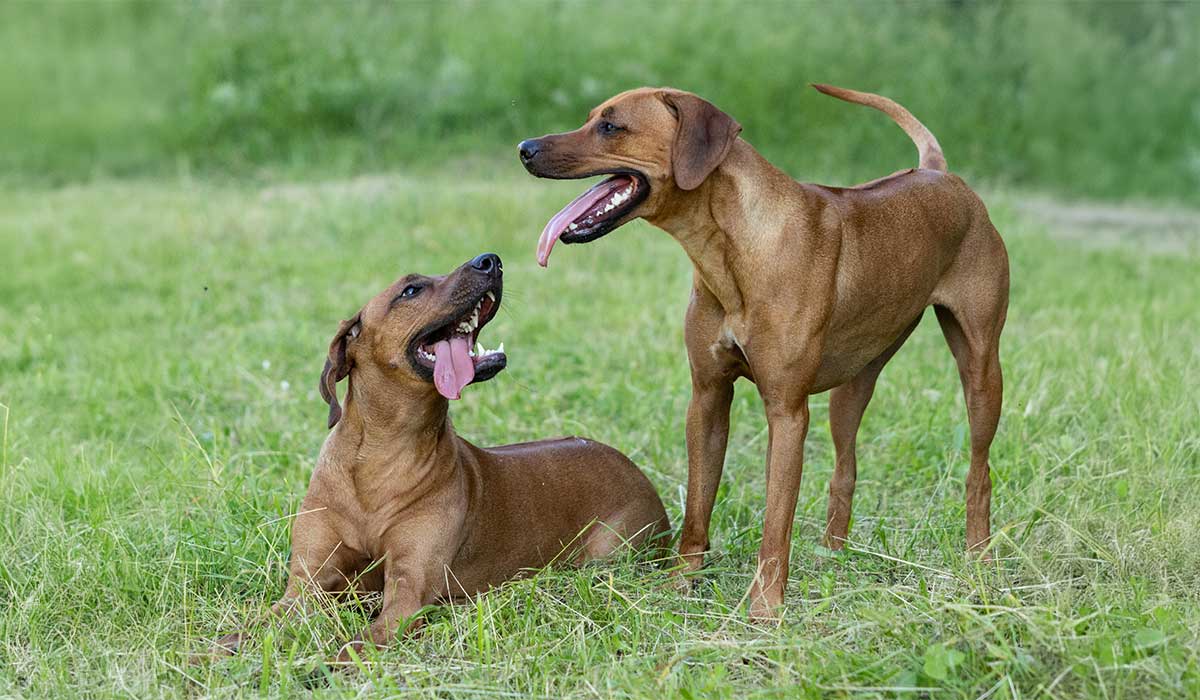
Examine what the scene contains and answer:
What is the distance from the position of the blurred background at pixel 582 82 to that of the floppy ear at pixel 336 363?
7752 mm

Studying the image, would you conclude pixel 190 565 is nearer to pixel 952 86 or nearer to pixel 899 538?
pixel 899 538

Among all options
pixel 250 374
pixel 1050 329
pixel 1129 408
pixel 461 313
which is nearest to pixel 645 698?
pixel 461 313

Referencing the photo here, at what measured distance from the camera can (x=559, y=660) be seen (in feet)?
12.5

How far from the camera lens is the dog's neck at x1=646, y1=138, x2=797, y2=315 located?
4.14 metres

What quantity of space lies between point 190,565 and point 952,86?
1101 centimetres

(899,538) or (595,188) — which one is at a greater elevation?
(595,188)

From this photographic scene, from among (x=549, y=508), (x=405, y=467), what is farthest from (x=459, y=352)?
(x=549, y=508)

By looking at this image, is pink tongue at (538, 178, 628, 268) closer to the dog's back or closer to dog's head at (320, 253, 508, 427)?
dog's head at (320, 253, 508, 427)

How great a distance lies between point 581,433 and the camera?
6.10m

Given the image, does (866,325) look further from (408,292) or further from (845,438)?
(408,292)

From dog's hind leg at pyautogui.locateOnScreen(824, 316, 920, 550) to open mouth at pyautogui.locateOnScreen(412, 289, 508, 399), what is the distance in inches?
50.2

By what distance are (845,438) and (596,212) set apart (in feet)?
4.53

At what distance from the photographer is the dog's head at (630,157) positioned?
13.2 ft

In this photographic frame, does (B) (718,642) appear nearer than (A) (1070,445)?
Yes
